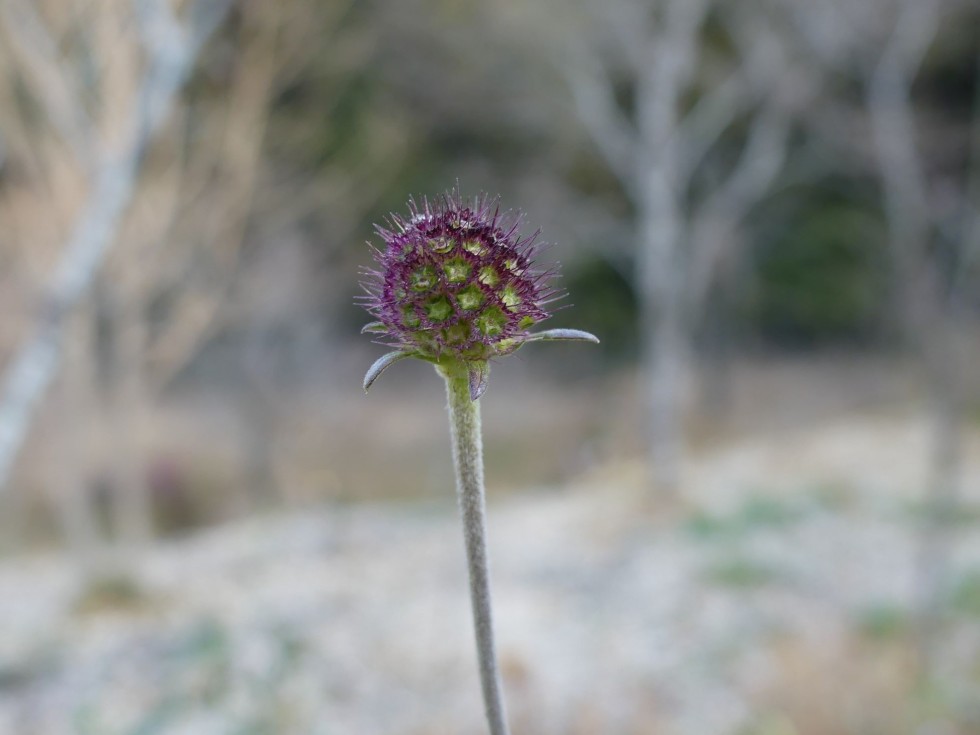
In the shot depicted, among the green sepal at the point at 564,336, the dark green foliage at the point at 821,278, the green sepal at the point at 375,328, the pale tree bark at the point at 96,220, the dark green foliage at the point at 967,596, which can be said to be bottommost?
the green sepal at the point at 564,336

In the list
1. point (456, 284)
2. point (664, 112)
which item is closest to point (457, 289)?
point (456, 284)

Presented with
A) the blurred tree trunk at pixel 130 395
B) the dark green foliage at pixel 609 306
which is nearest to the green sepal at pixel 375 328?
the blurred tree trunk at pixel 130 395

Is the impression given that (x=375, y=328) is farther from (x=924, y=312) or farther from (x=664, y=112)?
(x=664, y=112)

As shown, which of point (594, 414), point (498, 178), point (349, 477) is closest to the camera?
point (349, 477)

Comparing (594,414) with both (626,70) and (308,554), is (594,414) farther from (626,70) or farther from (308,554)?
(308,554)

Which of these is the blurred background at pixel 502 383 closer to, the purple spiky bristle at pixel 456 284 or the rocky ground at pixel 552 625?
the rocky ground at pixel 552 625

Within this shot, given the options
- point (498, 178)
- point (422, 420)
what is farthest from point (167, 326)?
point (498, 178)
